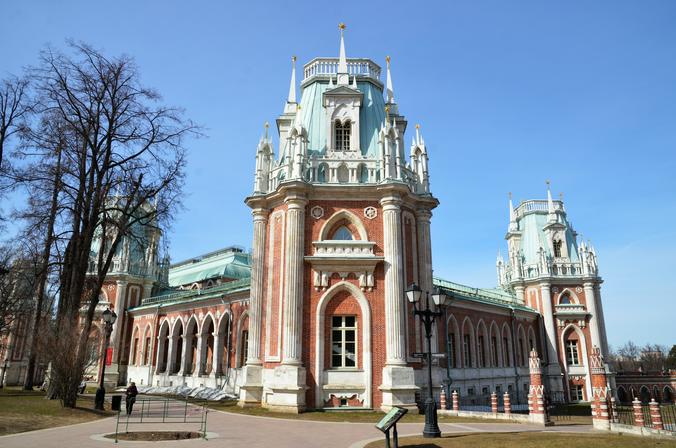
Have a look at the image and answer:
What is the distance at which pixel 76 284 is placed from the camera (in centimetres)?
2328

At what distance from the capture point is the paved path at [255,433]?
43.0ft

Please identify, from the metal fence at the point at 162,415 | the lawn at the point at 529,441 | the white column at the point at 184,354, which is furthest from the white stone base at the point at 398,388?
the white column at the point at 184,354


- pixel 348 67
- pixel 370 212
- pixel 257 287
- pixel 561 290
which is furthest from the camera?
pixel 561 290

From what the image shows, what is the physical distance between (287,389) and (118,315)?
29305mm

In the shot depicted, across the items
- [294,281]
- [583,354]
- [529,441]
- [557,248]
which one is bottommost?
[529,441]

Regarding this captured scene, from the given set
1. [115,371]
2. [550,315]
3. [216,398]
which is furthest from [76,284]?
[550,315]

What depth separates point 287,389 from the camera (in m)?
22.2

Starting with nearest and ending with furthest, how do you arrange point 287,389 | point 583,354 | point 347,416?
point 347,416
point 287,389
point 583,354

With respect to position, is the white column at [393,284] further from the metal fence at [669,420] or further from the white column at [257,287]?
the metal fence at [669,420]

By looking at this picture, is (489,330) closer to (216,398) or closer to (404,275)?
(404,275)

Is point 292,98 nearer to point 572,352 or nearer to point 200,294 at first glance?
point 200,294

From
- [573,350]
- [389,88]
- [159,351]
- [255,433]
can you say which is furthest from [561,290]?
[255,433]

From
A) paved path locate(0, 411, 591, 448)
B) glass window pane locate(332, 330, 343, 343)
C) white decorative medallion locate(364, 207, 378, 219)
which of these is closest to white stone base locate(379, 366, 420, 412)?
glass window pane locate(332, 330, 343, 343)

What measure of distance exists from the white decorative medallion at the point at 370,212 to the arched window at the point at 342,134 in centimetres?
433
